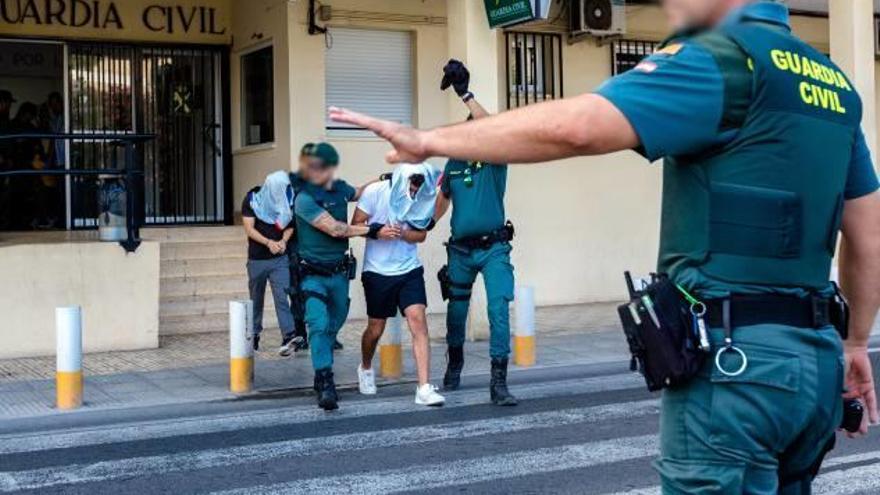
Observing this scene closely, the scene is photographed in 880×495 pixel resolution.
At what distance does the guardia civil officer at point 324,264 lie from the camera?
25.9ft

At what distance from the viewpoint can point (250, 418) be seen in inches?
315

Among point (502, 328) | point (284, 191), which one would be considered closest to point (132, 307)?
point (284, 191)

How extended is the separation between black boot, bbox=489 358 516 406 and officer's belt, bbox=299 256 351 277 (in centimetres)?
140

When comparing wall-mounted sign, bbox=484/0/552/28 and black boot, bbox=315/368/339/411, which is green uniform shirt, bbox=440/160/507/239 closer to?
black boot, bbox=315/368/339/411

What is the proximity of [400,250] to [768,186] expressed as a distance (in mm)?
5884

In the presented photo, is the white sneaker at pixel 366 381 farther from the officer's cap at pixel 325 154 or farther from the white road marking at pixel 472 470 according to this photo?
the officer's cap at pixel 325 154

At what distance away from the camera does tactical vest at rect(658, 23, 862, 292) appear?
2.50 m

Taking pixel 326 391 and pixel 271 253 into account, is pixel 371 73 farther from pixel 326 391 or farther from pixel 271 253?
pixel 326 391

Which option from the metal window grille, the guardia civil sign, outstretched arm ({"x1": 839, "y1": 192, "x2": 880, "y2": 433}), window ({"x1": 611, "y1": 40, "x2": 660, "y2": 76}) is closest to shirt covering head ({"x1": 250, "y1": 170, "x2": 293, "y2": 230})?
the guardia civil sign

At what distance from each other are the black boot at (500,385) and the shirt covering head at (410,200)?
1.21 metres

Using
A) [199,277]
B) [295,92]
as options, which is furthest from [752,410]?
[295,92]

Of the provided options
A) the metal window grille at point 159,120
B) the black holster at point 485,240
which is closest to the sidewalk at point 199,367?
the black holster at point 485,240

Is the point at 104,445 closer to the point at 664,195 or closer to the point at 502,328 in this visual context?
the point at 502,328

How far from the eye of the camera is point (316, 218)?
7895mm
